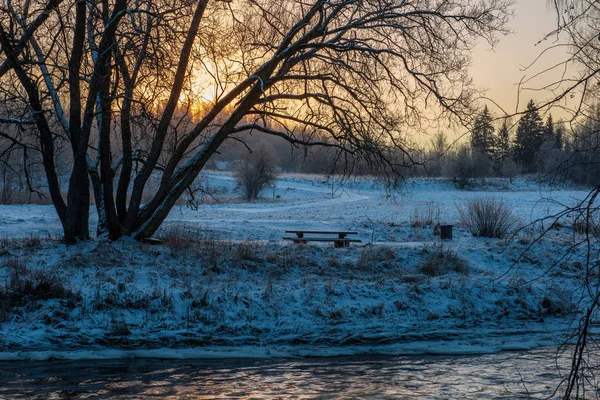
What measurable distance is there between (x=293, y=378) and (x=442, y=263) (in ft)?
24.5

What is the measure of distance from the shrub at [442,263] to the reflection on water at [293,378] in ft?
15.8

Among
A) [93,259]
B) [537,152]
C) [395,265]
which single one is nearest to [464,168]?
[395,265]

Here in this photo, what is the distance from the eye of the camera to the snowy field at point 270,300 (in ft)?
30.7

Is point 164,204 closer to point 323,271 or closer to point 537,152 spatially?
point 323,271

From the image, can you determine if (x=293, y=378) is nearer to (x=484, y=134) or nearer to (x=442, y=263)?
(x=484, y=134)

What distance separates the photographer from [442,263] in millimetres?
14211

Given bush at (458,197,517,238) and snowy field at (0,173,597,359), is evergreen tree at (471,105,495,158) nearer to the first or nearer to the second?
snowy field at (0,173,597,359)

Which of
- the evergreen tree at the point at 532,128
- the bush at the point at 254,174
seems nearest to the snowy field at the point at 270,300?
the evergreen tree at the point at 532,128

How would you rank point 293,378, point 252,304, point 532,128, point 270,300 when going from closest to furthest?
point 532,128
point 293,378
point 252,304
point 270,300

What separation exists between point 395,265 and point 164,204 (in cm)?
563

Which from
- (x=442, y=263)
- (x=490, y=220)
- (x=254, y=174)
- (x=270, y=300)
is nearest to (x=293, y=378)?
(x=270, y=300)

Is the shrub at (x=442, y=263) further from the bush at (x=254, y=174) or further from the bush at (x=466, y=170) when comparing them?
the bush at (x=466, y=170)

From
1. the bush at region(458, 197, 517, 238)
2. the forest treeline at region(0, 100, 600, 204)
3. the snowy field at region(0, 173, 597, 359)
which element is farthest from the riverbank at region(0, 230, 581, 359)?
the bush at region(458, 197, 517, 238)

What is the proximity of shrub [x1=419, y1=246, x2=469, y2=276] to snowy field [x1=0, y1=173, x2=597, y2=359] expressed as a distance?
0.03m
